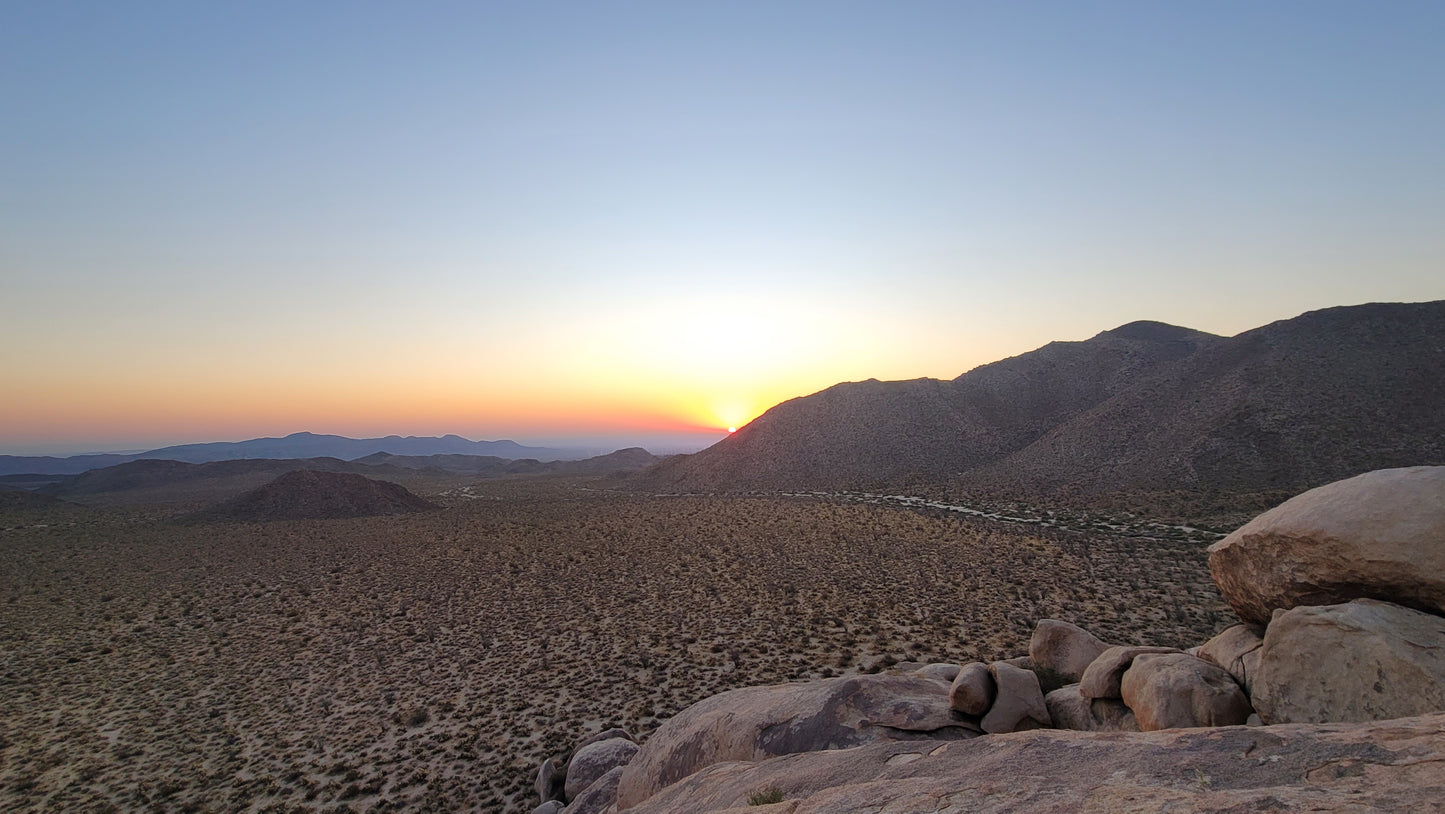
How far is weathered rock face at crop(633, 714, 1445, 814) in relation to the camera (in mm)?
4066

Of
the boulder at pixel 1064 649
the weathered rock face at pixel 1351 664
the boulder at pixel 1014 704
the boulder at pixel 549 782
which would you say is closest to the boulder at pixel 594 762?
the boulder at pixel 549 782

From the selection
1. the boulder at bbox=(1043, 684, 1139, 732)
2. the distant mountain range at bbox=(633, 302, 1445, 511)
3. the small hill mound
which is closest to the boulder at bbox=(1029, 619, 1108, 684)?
the boulder at bbox=(1043, 684, 1139, 732)

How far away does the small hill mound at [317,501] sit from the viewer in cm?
5484

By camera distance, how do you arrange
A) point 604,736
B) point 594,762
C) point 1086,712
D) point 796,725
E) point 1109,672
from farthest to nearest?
point 604,736
point 594,762
point 796,725
point 1086,712
point 1109,672

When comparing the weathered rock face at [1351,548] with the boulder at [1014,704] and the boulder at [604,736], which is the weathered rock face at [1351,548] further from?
the boulder at [604,736]

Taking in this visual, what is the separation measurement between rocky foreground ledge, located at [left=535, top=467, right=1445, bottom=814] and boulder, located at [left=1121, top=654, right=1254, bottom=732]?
0.07ft

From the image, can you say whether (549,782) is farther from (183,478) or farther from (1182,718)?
(183,478)

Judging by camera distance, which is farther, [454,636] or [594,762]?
[454,636]

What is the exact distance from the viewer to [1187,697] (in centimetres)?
722

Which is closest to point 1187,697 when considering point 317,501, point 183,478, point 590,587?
point 590,587

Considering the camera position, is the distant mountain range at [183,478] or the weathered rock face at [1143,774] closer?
the weathered rock face at [1143,774]

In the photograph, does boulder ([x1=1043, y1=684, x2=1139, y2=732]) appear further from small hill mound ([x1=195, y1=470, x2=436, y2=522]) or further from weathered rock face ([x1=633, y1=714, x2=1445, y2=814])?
small hill mound ([x1=195, y1=470, x2=436, y2=522])

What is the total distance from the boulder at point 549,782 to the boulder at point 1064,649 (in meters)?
9.60

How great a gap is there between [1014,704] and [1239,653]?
318cm
